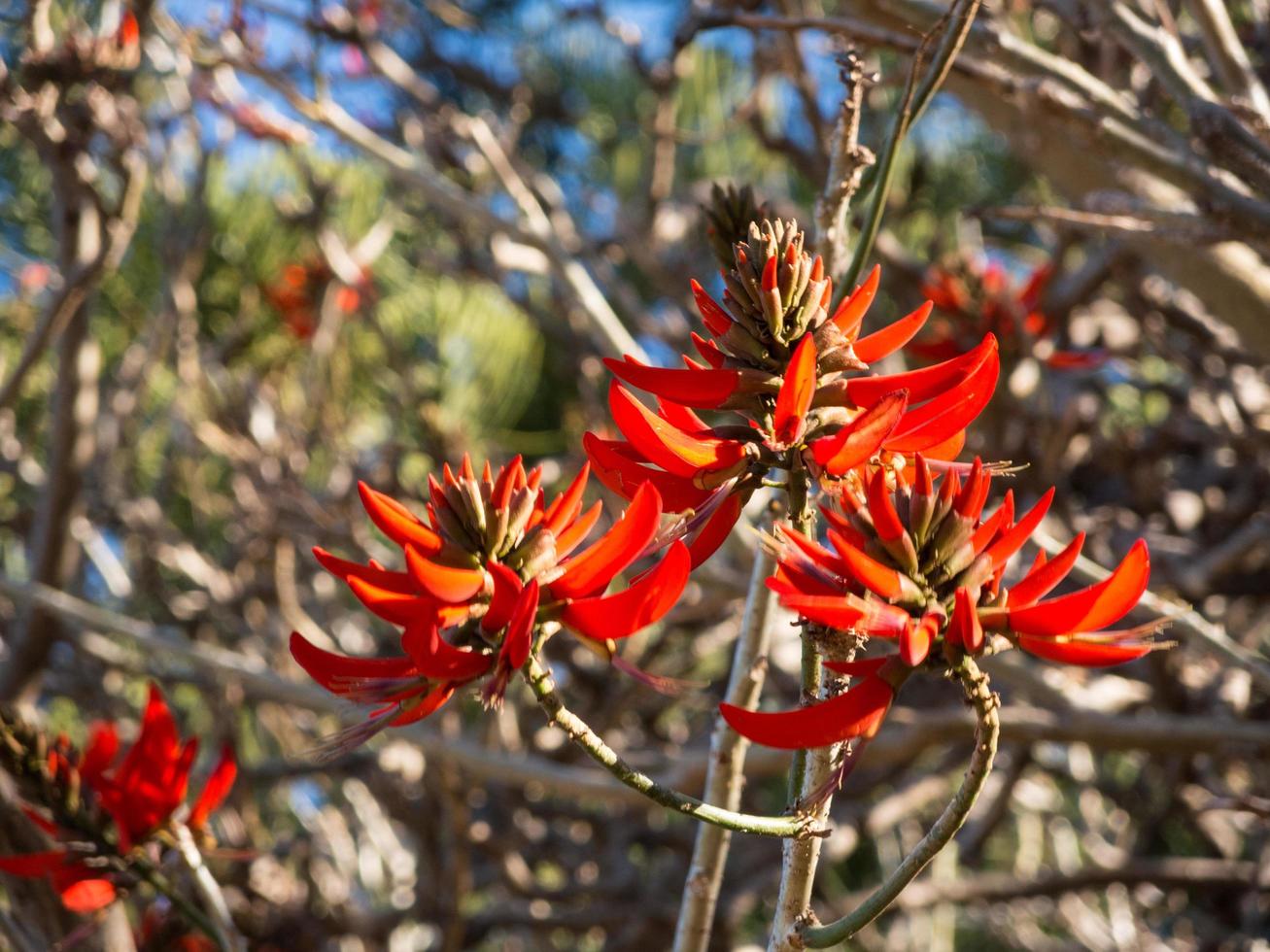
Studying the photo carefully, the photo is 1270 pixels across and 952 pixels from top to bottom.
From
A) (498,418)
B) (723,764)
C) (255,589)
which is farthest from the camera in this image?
(498,418)

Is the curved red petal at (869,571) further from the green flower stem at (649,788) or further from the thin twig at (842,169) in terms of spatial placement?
the thin twig at (842,169)

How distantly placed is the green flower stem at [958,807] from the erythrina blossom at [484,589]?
0.48 feet

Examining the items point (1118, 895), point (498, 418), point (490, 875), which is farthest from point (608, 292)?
point (1118, 895)

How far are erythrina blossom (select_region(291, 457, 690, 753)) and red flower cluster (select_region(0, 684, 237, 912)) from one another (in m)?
0.38

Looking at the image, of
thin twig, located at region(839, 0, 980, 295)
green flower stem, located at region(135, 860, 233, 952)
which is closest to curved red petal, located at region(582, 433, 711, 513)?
thin twig, located at region(839, 0, 980, 295)

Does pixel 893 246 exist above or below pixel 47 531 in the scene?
above

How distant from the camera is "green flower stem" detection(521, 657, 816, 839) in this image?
0.63 meters

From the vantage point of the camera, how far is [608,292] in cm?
345

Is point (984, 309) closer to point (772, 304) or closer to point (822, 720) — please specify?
point (772, 304)

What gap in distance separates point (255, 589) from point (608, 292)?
3.91ft

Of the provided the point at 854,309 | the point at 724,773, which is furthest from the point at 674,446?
the point at 724,773

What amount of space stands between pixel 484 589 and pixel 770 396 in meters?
0.19

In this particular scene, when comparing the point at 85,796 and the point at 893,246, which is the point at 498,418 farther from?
the point at 85,796

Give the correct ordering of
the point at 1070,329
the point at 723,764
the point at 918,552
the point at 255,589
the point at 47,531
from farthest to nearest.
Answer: the point at 255,589 → the point at 1070,329 → the point at 47,531 → the point at 723,764 → the point at 918,552
